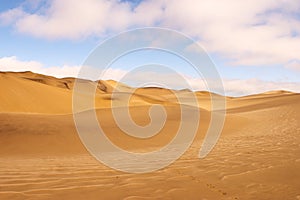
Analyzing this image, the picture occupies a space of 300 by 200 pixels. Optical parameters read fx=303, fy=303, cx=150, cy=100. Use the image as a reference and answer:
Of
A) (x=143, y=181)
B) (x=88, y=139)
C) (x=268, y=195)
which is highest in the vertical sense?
(x=88, y=139)

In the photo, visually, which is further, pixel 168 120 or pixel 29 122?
pixel 168 120

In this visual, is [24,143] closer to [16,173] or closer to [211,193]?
[16,173]

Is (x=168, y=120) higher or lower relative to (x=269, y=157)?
higher

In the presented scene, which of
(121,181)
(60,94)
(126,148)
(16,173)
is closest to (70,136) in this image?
(126,148)

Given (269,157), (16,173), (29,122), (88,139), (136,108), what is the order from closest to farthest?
1. (16,173)
2. (269,157)
3. (88,139)
4. (29,122)
5. (136,108)

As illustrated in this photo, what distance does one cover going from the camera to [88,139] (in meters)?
11.9

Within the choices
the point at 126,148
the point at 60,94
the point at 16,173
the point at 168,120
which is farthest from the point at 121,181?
the point at 60,94

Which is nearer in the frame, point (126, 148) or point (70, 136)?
point (126, 148)

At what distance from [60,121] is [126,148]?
519 cm

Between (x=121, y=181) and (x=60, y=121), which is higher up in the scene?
(x=60, y=121)

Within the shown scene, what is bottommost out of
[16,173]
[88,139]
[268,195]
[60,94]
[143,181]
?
[268,195]

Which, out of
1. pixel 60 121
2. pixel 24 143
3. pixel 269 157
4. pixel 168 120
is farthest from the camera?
pixel 168 120

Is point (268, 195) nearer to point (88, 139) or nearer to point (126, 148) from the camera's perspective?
point (126, 148)

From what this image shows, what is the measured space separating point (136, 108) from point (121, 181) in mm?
14116
